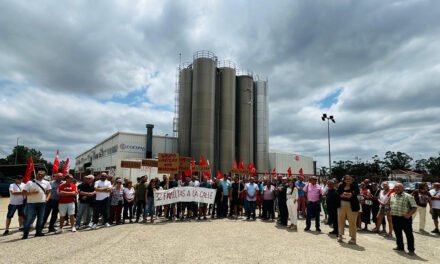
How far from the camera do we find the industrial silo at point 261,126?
143 ft

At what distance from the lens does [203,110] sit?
38375 millimetres

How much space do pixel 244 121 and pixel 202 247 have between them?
34.5 m

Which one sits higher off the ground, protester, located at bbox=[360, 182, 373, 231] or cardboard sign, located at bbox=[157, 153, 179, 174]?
cardboard sign, located at bbox=[157, 153, 179, 174]

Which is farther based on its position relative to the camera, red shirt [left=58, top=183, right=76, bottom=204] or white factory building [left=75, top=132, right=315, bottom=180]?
white factory building [left=75, top=132, right=315, bottom=180]

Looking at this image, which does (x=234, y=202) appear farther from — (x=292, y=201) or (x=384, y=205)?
(x=384, y=205)

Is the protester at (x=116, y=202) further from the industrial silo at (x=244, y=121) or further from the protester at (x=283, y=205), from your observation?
the industrial silo at (x=244, y=121)

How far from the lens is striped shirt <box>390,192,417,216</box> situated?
8094 mm

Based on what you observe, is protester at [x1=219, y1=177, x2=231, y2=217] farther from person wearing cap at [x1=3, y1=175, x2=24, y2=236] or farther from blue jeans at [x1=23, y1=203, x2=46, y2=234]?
person wearing cap at [x1=3, y1=175, x2=24, y2=236]

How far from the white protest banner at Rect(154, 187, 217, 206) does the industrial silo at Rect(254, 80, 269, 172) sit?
100ft

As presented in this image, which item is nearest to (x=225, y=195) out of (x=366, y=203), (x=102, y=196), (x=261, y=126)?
(x=102, y=196)

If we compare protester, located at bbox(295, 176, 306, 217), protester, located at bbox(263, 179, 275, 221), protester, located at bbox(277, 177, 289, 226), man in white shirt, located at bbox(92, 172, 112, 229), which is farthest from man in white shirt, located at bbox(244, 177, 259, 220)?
man in white shirt, located at bbox(92, 172, 112, 229)

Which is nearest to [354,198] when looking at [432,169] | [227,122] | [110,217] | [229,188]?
[229,188]

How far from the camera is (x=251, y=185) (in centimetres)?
1392

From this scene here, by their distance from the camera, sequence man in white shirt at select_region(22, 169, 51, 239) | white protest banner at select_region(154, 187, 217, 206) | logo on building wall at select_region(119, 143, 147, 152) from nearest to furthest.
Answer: man in white shirt at select_region(22, 169, 51, 239) < white protest banner at select_region(154, 187, 217, 206) < logo on building wall at select_region(119, 143, 147, 152)
